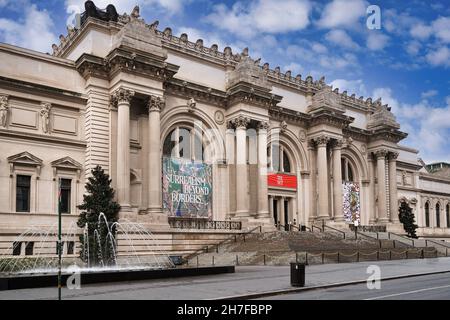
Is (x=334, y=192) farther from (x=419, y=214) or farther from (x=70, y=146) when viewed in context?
(x=70, y=146)

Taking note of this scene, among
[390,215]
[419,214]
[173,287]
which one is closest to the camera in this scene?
[173,287]

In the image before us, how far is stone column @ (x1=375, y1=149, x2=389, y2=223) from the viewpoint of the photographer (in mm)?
61372

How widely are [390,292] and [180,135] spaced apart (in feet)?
96.9

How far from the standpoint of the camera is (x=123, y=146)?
3778 centimetres

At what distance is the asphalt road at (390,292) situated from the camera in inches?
657

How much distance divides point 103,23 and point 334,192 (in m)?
29.2

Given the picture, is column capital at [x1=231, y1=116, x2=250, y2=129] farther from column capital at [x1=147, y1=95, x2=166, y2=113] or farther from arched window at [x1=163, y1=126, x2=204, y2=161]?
column capital at [x1=147, y1=95, x2=166, y2=113]

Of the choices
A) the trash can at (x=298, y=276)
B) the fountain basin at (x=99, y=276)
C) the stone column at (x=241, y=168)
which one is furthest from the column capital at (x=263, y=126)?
the trash can at (x=298, y=276)

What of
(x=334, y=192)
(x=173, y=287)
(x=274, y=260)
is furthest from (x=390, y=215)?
(x=173, y=287)

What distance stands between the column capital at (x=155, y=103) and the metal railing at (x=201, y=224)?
8.96 metres

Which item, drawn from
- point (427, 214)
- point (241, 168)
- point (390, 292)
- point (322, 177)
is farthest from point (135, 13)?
point (427, 214)

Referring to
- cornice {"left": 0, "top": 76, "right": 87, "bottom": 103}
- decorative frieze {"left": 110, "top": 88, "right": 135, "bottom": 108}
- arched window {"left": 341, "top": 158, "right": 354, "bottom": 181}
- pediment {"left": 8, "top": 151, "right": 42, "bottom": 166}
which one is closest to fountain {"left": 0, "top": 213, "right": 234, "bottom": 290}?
pediment {"left": 8, "top": 151, "right": 42, "bottom": 166}

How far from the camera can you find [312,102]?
56.1 m

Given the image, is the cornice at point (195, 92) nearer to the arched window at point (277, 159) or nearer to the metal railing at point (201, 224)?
the arched window at point (277, 159)
